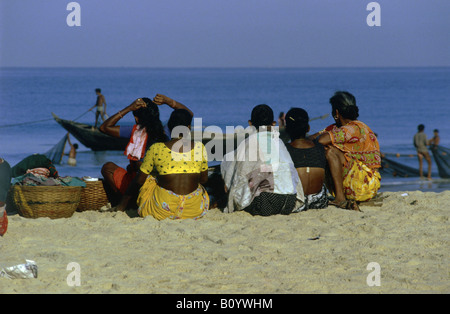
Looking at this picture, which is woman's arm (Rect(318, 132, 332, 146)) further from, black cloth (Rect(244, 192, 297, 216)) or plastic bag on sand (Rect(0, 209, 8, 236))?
plastic bag on sand (Rect(0, 209, 8, 236))

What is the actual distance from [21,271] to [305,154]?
2607 mm

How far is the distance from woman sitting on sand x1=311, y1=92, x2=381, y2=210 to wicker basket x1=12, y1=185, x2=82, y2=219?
2175 mm

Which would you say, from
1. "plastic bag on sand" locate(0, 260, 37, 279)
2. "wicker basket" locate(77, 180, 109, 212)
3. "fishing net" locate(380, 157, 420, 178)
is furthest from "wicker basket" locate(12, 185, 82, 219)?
"fishing net" locate(380, 157, 420, 178)

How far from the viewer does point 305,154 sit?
5.22 metres

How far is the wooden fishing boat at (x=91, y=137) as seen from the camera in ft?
56.3

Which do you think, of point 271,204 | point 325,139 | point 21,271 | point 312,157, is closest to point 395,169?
point 325,139

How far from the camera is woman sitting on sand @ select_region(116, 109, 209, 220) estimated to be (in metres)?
4.80

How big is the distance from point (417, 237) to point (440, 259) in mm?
537

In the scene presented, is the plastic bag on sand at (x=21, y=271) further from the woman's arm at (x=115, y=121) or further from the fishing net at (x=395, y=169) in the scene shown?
the fishing net at (x=395, y=169)

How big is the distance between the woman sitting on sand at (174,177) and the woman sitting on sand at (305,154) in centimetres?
82

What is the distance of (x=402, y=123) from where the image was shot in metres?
34.0

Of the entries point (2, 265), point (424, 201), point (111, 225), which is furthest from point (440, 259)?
point (2, 265)

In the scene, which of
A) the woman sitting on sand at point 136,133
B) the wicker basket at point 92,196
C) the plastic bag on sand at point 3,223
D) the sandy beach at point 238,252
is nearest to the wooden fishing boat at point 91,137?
the wicker basket at point 92,196

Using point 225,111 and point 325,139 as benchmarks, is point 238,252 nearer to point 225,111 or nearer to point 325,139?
point 325,139
